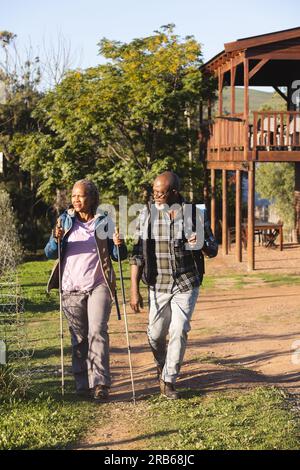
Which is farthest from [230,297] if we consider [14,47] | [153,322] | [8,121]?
[14,47]

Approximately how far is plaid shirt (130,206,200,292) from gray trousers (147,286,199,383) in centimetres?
7

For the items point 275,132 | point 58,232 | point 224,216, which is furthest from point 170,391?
point 224,216

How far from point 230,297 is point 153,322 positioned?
7.84 metres

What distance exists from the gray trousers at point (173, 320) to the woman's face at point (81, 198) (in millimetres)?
924

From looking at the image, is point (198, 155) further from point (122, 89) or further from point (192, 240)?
point (192, 240)

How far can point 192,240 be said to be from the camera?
21.3ft

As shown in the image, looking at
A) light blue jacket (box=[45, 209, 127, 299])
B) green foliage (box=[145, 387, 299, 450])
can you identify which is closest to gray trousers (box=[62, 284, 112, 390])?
light blue jacket (box=[45, 209, 127, 299])

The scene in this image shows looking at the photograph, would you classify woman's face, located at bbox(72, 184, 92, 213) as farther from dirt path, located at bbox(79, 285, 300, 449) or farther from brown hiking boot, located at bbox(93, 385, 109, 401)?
dirt path, located at bbox(79, 285, 300, 449)

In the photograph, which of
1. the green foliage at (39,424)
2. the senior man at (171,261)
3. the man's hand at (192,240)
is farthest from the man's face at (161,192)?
the green foliage at (39,424)

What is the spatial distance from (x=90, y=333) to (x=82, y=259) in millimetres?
638

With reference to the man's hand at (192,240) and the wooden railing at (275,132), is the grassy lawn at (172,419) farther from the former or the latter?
the wooden railing at (275,132)

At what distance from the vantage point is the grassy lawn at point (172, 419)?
5.54 m

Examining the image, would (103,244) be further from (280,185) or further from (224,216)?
(280,185)

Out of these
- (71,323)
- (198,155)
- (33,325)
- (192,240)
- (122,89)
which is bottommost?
(33,325)
